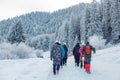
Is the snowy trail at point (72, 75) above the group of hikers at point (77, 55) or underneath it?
underneath

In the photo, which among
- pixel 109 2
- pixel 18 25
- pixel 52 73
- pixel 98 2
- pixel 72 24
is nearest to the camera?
pixel 52 73

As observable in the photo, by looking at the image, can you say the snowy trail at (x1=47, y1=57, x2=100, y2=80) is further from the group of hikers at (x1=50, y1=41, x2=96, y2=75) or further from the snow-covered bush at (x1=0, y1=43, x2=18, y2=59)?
the snow-covered bush at (x1=0, y1=43, x2=18, y2=59)

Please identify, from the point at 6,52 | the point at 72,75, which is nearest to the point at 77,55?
the point at 72,75

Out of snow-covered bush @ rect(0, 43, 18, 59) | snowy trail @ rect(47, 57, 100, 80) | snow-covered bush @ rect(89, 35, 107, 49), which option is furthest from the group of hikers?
snow-covered bush @ rect(89, 35, 107, 49)

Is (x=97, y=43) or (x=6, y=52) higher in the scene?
(x=6, y=52)

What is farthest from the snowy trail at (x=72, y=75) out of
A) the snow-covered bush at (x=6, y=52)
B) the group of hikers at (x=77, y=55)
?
the snow-covered bush at (x=6, y=52)

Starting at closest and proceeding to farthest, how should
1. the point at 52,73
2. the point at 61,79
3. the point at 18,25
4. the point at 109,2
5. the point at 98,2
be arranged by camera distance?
1. the point at 61,79
2. the point at 52,73
3. the point at 18,25
4. the point at 109,2
5. the point at 98,2

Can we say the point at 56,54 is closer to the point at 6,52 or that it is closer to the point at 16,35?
the point at 6,52

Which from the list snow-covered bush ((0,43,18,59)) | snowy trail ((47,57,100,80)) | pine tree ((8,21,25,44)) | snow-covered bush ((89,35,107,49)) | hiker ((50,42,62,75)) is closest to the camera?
snowy trail ((47,57,100,80))

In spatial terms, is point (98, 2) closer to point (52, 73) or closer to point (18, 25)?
point (18, 25)

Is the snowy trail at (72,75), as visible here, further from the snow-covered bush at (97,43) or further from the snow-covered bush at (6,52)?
the snow-covered bush at (97,43)

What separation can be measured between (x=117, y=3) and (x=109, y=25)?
5.75m

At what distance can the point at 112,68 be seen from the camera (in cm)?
2327

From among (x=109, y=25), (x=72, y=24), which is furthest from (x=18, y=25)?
(x=72, y=24)
